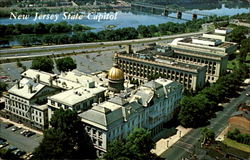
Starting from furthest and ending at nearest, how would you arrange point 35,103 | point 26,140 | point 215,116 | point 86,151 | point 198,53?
1. point 198,53
2. point 215,116
3. point 35,103
4. point 26,140
5. point 86,151

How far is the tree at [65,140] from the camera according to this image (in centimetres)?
5344

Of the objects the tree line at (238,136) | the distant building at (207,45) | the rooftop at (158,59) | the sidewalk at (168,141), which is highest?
the distant building at (207,45)

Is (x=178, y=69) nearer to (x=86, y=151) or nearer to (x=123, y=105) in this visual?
(x=123, y=105)

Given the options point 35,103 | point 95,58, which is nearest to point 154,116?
point 35,103

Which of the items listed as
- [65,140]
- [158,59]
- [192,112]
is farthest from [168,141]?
[158,59]

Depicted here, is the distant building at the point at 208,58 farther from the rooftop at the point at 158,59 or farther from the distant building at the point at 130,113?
the distant building at the point at 130,113

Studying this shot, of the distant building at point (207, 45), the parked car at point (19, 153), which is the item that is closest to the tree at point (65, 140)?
the parked car at point (19, 153)

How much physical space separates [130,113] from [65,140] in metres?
14.9

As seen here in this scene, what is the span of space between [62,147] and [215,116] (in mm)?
47098

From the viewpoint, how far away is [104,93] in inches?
2990

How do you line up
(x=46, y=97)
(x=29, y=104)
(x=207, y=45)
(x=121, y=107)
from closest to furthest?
(x=121, y=107) → (x=29, y=104) → (x=46, y=97) → (x=207, y=45)

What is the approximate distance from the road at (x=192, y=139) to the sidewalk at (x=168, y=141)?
38.2 inches

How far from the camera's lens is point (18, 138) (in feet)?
224

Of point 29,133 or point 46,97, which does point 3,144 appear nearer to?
point 29,133
